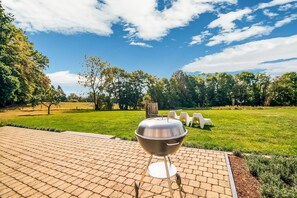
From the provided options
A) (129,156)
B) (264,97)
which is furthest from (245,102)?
(129,156)

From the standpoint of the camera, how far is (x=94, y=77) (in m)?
36.5

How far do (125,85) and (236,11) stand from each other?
112ft

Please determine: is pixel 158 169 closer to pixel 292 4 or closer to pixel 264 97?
pixel 292 4

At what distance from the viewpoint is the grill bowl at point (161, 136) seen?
259cm

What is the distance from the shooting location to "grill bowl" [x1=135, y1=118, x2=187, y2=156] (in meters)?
2.59

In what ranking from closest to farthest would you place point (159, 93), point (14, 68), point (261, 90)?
point (14, 68)
point (159, 93)
point (261, 90)

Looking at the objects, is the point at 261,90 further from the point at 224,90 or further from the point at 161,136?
the point at 161,136

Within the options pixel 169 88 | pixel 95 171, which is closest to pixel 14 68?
pixel 95 171

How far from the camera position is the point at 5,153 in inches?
238

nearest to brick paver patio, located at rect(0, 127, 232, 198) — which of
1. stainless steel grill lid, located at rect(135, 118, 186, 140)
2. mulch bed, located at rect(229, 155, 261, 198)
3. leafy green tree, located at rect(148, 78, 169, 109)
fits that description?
mulch bed, located at rect(229, 155, 261, 198)

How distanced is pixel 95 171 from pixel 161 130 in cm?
265

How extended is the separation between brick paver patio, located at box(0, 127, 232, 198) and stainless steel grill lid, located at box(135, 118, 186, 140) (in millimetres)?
1317

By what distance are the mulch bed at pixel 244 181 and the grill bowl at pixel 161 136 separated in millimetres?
1675

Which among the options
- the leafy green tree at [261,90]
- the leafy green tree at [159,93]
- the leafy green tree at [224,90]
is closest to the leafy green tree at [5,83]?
the leafy green tree at [159,93]
